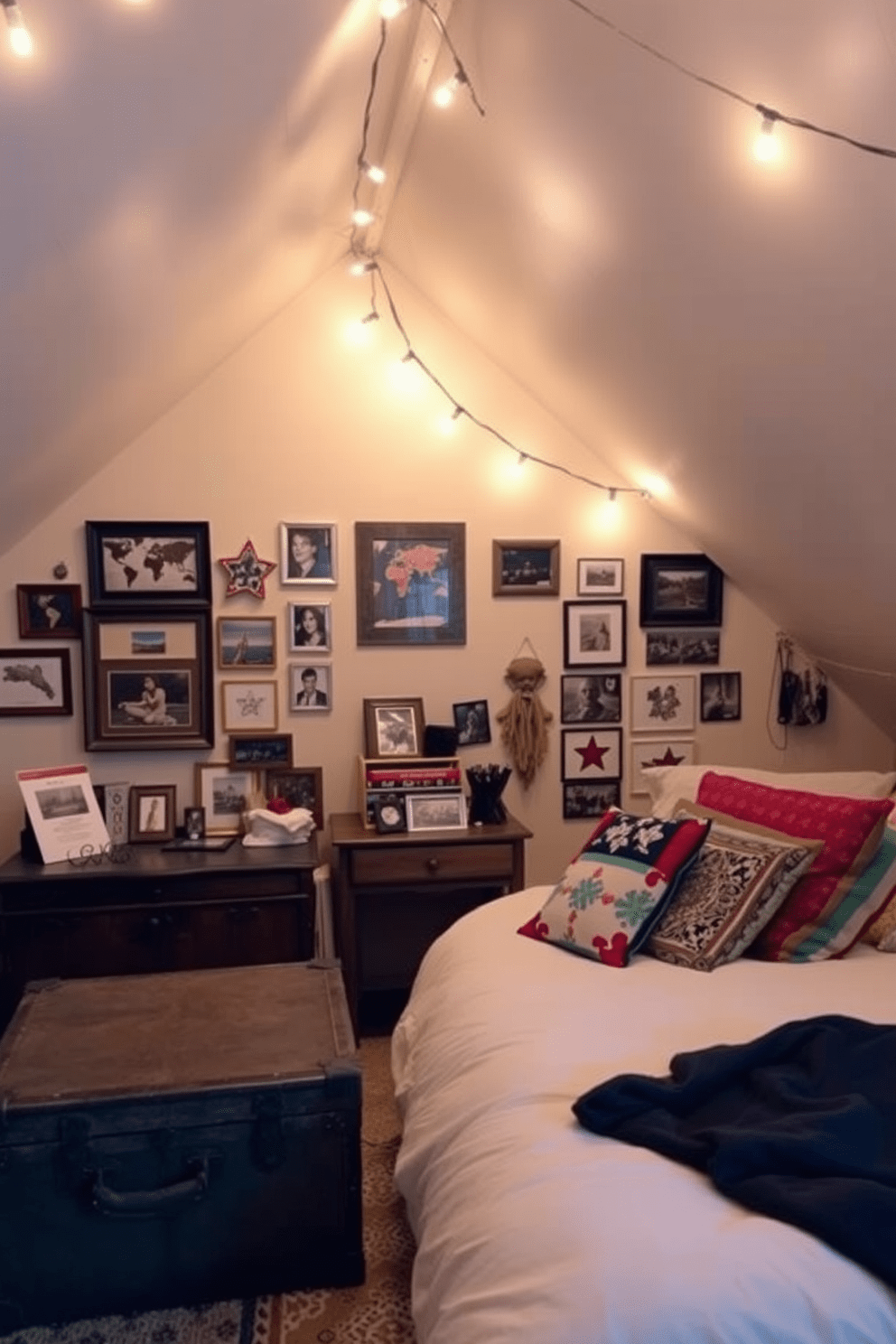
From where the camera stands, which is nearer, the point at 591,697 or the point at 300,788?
the point at 300,788

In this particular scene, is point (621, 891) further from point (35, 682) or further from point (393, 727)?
point (35, 682)

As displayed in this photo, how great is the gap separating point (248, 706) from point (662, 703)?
1540 millimetres

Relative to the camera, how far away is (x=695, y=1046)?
1547 mm

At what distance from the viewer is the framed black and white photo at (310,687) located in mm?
3229

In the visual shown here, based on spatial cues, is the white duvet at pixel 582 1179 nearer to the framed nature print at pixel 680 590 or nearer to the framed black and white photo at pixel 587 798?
the framed black and white photo at pixel 587 798

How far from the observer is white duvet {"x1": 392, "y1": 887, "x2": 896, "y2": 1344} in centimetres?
99

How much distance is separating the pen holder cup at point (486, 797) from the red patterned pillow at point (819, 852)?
3.20ft

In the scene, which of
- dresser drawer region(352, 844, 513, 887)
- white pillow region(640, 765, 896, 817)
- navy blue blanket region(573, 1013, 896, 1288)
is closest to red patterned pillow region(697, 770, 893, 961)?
white pillow region(640, 765, 896, 817)

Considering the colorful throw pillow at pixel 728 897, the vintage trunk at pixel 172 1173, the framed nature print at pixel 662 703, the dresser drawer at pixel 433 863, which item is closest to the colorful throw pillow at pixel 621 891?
the colorful throw pillow at pixel 728 897

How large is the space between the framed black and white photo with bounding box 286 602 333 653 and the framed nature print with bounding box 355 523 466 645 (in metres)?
0.12

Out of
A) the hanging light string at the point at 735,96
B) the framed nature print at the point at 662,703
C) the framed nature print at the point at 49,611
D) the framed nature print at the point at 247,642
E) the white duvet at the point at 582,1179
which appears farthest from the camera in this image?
the framed nature print at the point at 662,703

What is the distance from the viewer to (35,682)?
10.1ft

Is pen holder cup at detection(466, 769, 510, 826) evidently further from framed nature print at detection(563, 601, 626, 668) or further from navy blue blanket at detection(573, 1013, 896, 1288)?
navy blue blanket at detection(573, 1013, 896, 1288)

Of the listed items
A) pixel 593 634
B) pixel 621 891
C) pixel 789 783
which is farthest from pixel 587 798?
pixel 621 891
